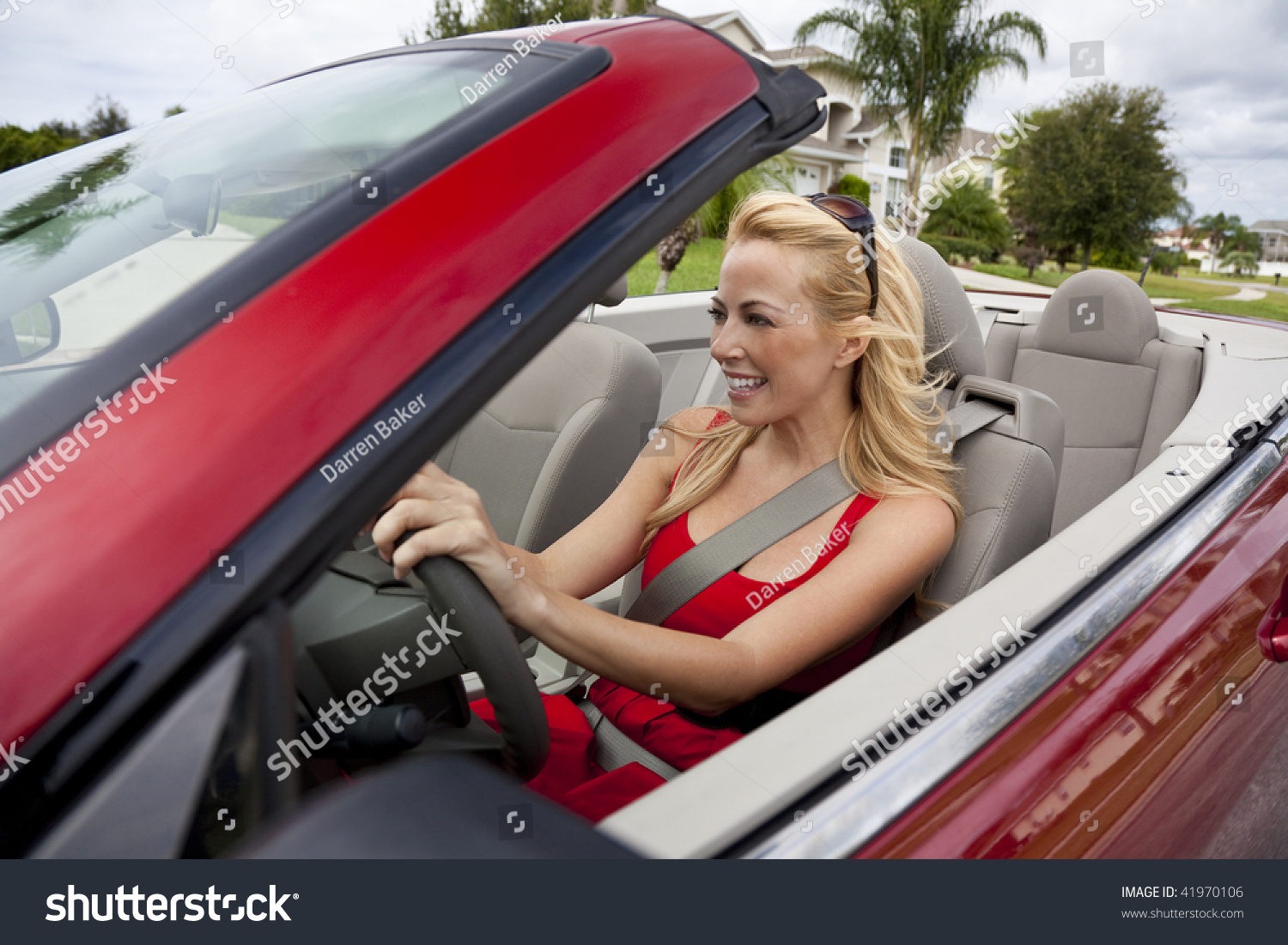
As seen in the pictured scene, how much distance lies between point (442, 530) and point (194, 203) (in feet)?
1.37

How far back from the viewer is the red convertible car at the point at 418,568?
2.04 feet

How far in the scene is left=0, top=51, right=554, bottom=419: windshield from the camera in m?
0.79

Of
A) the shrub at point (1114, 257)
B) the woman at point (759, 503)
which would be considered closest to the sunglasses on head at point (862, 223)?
the woman at point (759, 503)

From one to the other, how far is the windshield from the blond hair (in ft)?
2.62

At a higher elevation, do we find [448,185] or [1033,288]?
[448,185]

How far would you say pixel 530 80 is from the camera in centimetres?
89

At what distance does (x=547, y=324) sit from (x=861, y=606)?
89 centimetres

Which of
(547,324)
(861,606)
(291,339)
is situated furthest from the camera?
(861,606)

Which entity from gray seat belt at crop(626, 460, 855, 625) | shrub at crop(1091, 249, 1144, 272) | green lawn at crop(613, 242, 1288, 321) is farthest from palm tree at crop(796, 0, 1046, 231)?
gray seat belt at crop(626, 460, 855, 625)

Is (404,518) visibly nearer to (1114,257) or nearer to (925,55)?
(1114,257)

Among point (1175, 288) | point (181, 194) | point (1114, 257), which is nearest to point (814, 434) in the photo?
point (181, 194)

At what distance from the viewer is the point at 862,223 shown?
172 cm

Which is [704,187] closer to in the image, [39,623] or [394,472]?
[394,472]

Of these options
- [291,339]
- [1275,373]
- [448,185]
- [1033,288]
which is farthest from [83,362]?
[1033,288]
